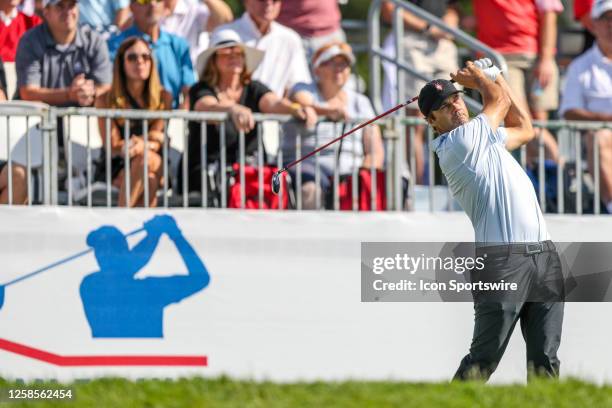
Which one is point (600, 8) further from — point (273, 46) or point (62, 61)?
point (62, 61)

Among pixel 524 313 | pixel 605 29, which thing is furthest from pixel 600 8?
pixel 524 313

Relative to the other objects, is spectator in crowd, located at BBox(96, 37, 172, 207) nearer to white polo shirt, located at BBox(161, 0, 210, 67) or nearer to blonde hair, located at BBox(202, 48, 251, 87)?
blonde hair, located at BBox(202, 48, 251, 87)

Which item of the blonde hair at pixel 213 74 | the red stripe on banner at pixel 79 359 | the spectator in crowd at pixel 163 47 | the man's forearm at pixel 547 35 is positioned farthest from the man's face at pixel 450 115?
the man's forearm at pixel 547 35

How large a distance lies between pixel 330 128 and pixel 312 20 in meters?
1.75

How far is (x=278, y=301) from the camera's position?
955 cm

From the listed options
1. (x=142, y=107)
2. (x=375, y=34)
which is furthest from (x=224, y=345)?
(x=375, y=34)

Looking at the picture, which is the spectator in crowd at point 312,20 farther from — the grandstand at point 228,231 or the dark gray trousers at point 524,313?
the dark gray trousers at point 524,313

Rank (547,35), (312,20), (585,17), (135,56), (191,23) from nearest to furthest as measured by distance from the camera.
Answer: (135,56) < (191,23) < (312,20) < (547,35) < (585,17)

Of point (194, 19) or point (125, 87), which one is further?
point (194, 19)

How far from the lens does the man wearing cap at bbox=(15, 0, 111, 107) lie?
10.2 metres

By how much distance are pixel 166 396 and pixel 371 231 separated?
3.02 m

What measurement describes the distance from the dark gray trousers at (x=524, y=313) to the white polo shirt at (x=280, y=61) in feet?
12.0

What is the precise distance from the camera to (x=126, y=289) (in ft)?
30.8

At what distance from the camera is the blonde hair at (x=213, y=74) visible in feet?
34.2
